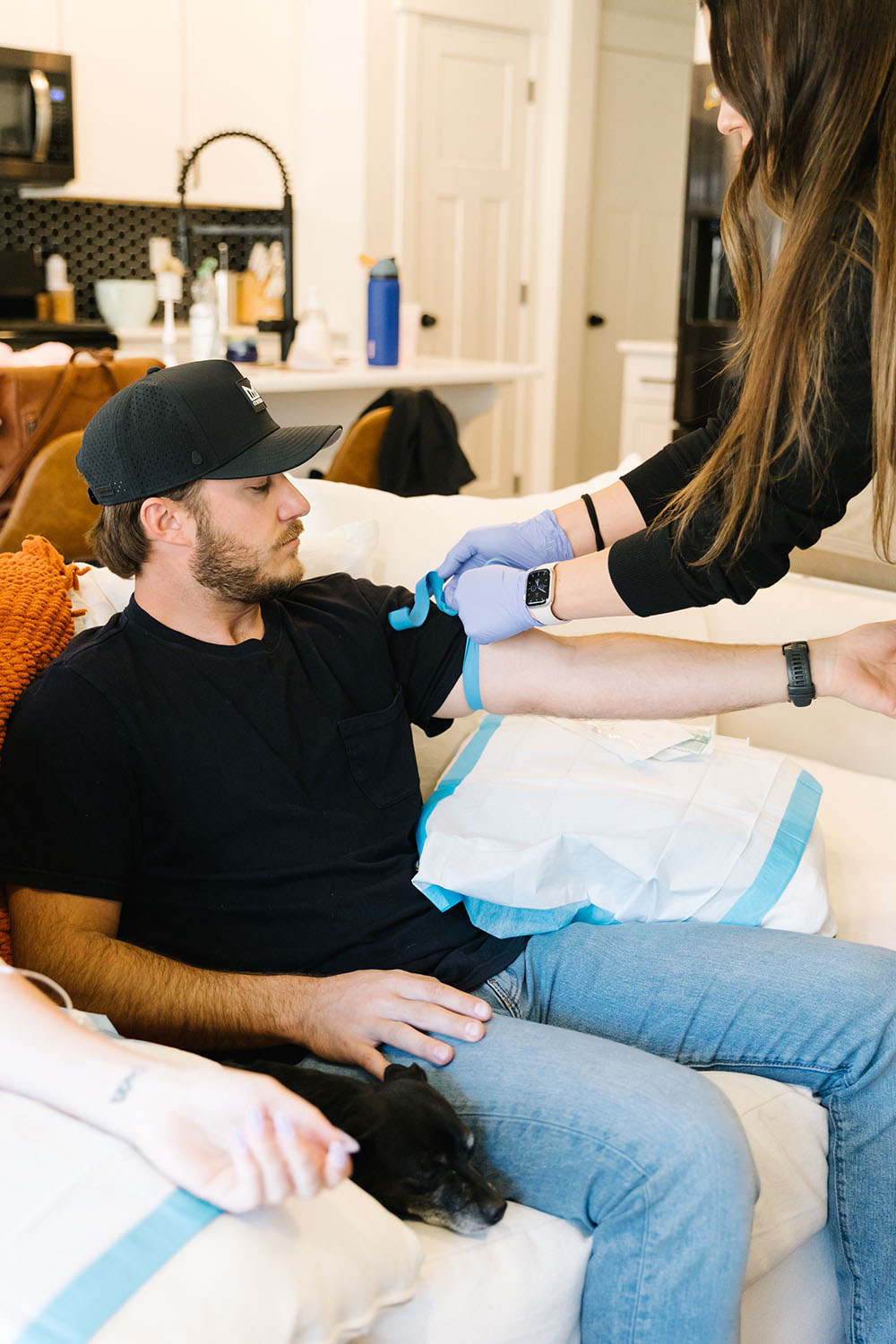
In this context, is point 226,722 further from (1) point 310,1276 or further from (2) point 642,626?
(2) point 642,626

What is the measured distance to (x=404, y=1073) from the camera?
1162 mm

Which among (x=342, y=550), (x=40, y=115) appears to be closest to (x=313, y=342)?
(x=40, y=115)

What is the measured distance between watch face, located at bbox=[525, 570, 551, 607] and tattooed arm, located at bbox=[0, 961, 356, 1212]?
2.25ft

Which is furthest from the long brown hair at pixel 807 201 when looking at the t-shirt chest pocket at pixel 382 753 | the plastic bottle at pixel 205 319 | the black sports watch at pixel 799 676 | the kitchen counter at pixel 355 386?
the plastic bottle at pixel 205 319

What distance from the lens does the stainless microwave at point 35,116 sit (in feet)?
14.9

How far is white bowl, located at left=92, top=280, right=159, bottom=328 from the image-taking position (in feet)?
16.3

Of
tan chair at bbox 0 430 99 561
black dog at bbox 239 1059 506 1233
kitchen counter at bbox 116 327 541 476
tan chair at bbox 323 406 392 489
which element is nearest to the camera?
black dog at bbox 239 1059 506 1233

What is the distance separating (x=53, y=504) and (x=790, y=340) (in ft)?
5.79

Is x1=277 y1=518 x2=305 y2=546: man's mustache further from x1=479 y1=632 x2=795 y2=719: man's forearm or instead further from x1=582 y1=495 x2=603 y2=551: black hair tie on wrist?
x1=582 y1=495 x2=603 y2=551: black hair tie on wrist

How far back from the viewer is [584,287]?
6020 mm

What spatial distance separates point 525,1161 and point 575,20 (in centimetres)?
548

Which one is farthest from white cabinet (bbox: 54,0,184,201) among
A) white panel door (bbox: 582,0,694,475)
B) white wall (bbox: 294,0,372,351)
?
white panel door (bbox: 582,0,694,475)

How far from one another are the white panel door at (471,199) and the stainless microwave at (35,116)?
1413mm

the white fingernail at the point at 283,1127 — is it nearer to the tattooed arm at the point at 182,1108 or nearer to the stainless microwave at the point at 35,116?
the tattooed arm at the point at 182,1108
